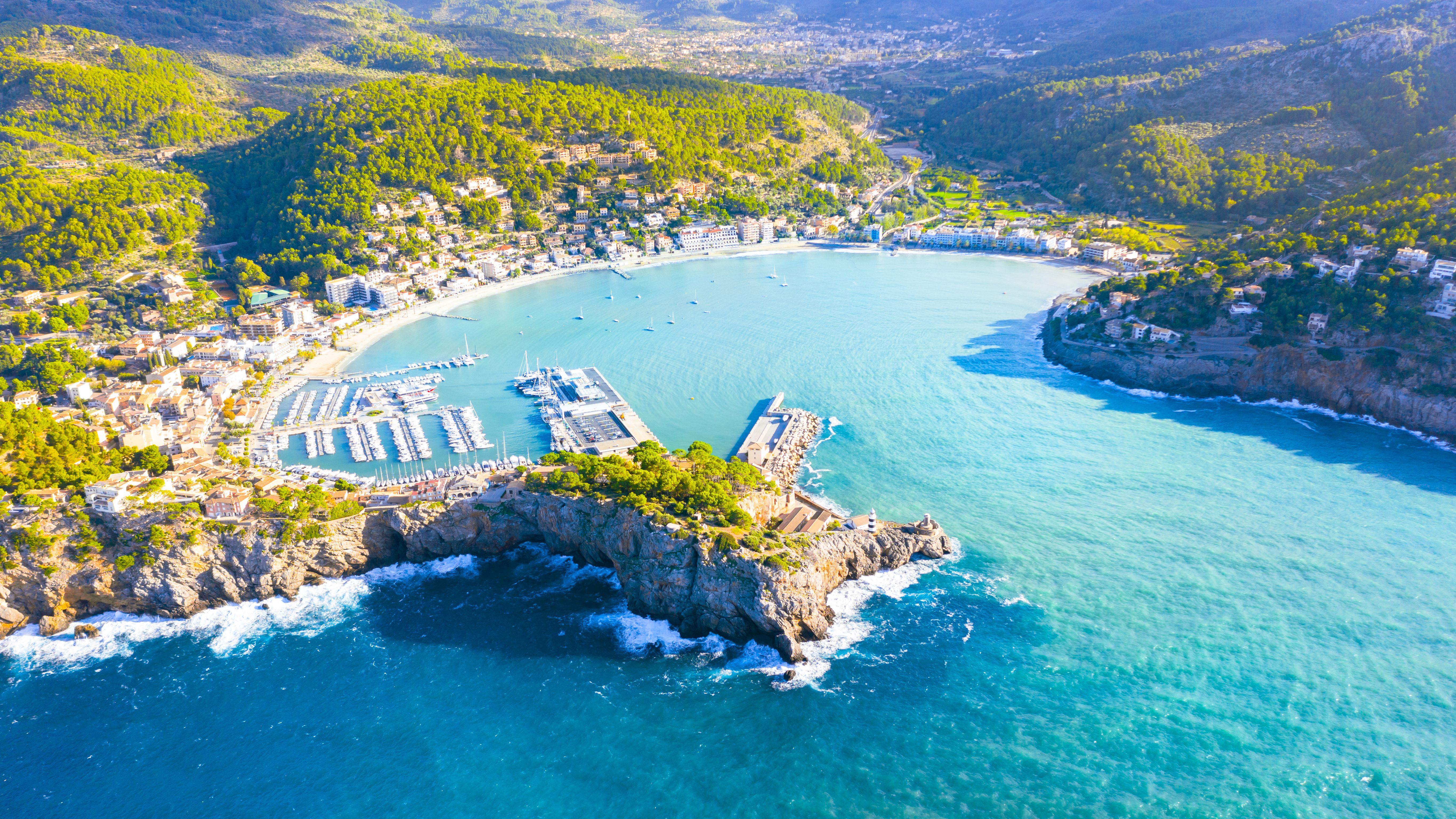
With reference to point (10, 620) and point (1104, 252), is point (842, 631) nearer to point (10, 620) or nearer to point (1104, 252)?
point (10, 620)

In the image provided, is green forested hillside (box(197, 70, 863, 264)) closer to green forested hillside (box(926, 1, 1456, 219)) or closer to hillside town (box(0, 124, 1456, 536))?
hillside town (box(0, 124, 1456, 536))

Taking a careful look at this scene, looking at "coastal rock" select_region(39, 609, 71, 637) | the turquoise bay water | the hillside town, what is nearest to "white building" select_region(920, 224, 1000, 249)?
the hillside town

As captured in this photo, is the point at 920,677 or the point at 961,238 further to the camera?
the point at 961,238

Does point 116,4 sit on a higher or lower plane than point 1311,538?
higher

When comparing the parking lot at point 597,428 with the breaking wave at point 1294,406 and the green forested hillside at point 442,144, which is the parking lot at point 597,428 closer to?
the breaking wave at point 1294,406

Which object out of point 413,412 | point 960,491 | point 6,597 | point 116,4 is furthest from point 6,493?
point 116,4

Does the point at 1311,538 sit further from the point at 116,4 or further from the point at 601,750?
the point at 116,4

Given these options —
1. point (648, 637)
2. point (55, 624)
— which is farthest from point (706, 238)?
point (55, 624)
